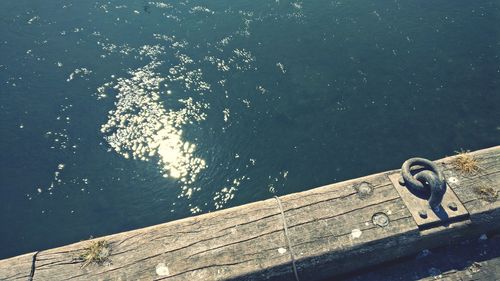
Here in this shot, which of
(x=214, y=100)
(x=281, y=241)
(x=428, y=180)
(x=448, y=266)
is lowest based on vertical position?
(x=448, y=266)

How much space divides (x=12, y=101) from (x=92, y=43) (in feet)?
9.57

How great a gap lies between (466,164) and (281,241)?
11.5 feet

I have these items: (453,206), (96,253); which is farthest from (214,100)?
(453,206)

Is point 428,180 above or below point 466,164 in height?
below

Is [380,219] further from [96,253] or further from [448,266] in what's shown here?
[96,253]

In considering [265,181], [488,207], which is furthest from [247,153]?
[488,207]

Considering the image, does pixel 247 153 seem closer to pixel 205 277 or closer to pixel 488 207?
pixel 205 277

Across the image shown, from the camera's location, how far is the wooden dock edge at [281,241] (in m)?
5.90

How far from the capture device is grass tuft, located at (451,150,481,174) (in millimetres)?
6846

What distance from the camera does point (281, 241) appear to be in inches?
241

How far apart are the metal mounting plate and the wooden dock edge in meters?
0.09

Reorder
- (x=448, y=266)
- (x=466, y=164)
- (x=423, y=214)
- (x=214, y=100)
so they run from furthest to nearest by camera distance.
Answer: (x=214, y=100) < (x=466, y=164) < (x=448, y=266) < (x=423, y=214)

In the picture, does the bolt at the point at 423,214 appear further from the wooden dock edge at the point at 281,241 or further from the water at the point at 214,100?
the water at the point at 214,100

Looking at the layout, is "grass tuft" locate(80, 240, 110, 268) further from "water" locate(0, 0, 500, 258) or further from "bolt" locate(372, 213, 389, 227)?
"bolt" locate(372, 213, 389, 227)
